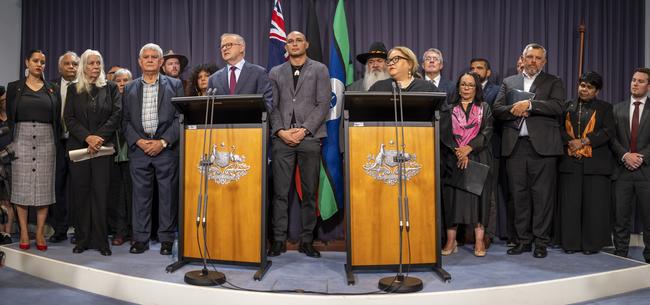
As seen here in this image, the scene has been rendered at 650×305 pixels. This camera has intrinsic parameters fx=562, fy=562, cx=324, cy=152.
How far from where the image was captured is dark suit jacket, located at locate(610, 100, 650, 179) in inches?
188

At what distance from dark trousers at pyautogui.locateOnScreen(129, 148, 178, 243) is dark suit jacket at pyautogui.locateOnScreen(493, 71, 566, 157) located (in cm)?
276

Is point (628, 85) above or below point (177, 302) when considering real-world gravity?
above

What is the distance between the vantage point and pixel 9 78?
258 inches

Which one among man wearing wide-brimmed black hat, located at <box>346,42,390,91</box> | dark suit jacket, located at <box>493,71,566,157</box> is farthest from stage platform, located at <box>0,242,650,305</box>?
man wearing wide-brimmed black hat, located at <box>346,42,390,91</box>

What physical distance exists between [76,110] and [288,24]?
228cm

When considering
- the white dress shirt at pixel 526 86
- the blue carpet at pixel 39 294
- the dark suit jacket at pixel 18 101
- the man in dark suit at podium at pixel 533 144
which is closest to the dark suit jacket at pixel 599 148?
the man in dark suit at podium at pixel 533 144

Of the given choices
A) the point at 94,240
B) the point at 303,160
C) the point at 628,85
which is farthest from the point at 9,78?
the point at 628,85

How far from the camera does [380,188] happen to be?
3.59 metres

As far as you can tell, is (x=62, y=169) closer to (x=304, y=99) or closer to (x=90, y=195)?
(x=90, y=195)

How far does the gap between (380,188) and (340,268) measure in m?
0.72

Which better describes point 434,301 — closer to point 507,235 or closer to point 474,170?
point 474,170

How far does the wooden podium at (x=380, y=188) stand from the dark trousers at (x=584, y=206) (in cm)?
181

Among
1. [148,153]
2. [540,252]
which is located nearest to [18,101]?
[148,153]

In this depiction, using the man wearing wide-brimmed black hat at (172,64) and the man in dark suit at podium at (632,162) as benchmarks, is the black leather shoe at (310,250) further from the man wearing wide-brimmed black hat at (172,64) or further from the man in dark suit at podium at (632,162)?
the man in dark suit at podium at (632,162)
